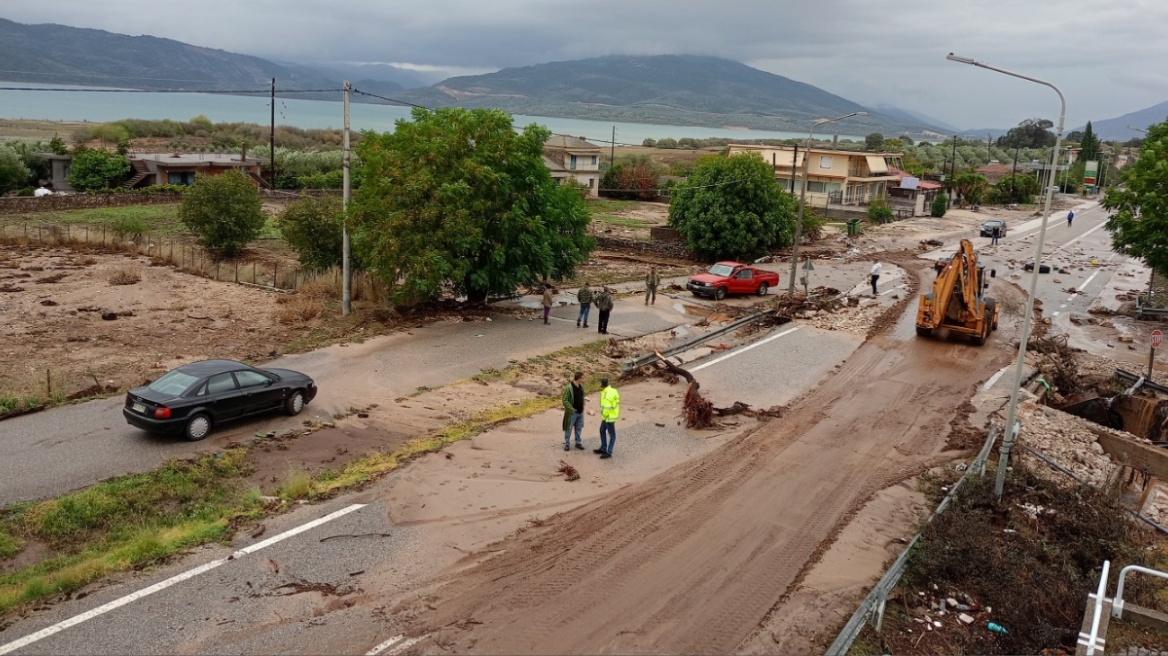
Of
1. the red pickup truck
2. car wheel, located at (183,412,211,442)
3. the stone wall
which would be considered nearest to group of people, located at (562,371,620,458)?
car wheel, located at (183,412,211,442)

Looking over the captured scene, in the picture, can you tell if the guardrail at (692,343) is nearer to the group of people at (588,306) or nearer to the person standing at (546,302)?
the group of people at (588,306)

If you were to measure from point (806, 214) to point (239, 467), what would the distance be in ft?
147

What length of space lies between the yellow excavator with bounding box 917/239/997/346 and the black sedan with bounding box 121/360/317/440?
66.0 ft

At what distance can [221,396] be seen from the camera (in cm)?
1602

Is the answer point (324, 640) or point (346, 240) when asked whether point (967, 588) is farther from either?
point (346, 240)

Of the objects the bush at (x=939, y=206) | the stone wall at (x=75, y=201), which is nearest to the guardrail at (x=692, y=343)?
the stone wall at (x=75, y=201)

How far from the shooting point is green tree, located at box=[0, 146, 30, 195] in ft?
186

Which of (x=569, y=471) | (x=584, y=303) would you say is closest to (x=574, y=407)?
(x=569, y=471)

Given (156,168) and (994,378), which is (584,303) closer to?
(994,378)

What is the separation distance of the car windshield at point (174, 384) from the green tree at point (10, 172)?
52503mm

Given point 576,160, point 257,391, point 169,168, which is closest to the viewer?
point 257,391

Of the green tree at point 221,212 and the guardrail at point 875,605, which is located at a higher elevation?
the green tree at point 221,212

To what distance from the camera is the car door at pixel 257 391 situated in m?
16.4

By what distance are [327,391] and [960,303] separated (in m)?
20.6
